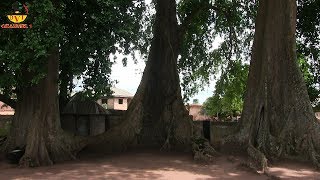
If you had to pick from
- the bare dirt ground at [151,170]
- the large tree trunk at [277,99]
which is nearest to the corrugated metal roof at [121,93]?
the bare dirt ground at [151,170]

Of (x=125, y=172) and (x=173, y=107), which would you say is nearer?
(x=125, y=172)

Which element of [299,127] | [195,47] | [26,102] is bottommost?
[299,127]

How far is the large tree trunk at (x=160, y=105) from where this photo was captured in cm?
1634

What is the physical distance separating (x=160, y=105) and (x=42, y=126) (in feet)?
17.2

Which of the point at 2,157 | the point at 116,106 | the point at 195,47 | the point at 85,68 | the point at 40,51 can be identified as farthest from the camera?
the point at 116,106

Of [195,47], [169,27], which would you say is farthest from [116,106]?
[169,27]

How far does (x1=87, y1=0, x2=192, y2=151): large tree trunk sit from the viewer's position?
53.6ft

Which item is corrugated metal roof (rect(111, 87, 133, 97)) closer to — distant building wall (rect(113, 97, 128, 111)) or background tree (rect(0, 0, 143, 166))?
distant building wall (rect(113, 97, 128, 111))

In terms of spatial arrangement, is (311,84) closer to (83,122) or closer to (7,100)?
(83,122)

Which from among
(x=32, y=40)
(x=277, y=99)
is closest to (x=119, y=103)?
(x=277, y=99)

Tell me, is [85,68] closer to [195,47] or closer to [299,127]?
[299,127]

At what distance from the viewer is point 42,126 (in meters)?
14.1

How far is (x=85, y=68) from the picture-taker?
1338 cm

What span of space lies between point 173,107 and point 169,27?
11.3 ft
